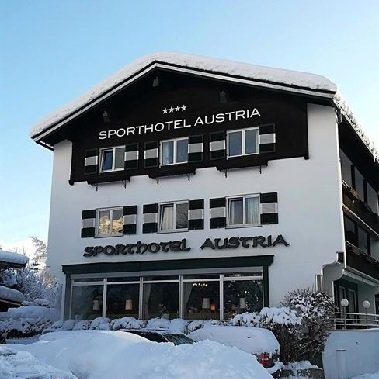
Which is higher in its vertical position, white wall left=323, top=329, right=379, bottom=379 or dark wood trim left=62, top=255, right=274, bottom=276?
dark wood trim left=62, top=255, right=274, bottom=276

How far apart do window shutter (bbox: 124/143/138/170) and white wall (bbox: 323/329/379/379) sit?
32.4 ft

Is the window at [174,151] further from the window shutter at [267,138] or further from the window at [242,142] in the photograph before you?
the window shutter at [267,138]

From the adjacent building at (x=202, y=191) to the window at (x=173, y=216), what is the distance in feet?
0.16

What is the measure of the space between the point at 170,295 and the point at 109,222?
3968mm

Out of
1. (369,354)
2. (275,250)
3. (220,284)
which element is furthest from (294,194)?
(369,354)

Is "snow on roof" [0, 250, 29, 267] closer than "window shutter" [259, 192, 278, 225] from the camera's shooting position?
Yes

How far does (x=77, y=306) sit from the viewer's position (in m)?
23.7

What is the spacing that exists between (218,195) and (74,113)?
22.6ft

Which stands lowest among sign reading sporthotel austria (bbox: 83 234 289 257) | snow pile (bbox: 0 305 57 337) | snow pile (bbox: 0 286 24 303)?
snow pile (bbox: 0 305 57 337)

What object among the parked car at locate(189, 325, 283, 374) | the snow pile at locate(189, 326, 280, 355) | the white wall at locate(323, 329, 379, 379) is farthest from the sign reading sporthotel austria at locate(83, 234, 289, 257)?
the parked car at locate(189, 325, 283, 374)

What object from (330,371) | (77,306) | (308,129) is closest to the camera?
(330,371)

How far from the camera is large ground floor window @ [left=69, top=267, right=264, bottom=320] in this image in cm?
2091

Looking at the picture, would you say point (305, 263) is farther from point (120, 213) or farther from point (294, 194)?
point (120, 213)

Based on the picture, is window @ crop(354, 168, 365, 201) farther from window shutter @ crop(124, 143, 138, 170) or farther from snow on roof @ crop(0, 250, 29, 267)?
snow on roof @ crop(0, 250, 29, 267)
